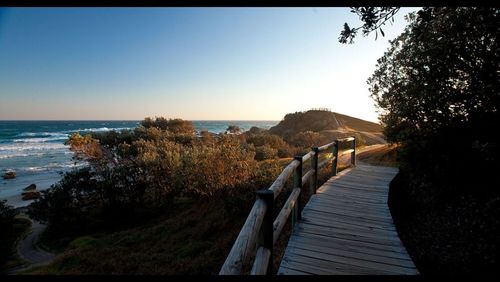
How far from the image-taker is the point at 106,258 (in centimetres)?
941

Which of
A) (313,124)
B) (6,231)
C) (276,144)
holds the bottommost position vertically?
(6,231)

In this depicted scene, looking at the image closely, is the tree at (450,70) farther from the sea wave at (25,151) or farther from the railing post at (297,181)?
the sea wave at (25,151)

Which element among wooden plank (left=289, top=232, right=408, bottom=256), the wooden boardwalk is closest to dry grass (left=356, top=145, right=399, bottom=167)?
the wooden boardwalk

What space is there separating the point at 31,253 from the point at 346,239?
14.8 m

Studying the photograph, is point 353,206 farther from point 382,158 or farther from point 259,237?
point 382,158

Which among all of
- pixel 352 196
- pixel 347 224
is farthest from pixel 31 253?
pixel 347 224

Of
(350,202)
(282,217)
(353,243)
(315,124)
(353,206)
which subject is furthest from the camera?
(315,124)

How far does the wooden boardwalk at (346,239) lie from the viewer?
3.57 meters

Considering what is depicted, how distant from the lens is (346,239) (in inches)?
174

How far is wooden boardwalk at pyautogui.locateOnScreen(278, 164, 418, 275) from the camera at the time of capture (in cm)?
357

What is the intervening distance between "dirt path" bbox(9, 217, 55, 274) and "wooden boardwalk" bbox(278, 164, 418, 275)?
11015 mm

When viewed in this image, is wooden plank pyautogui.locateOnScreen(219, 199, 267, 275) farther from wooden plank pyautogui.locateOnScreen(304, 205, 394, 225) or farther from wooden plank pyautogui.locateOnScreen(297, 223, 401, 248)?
wooden plank pyautogui.locateOnScreen(304, 205, 394, 225)

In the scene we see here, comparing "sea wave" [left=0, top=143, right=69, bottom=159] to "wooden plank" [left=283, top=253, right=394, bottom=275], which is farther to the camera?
"sea wave" [left=0, top=143, right=69, bottom=159]

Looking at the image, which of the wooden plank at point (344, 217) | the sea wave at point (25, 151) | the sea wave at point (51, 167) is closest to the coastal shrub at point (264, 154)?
the wooden plank at point (344, 217)
